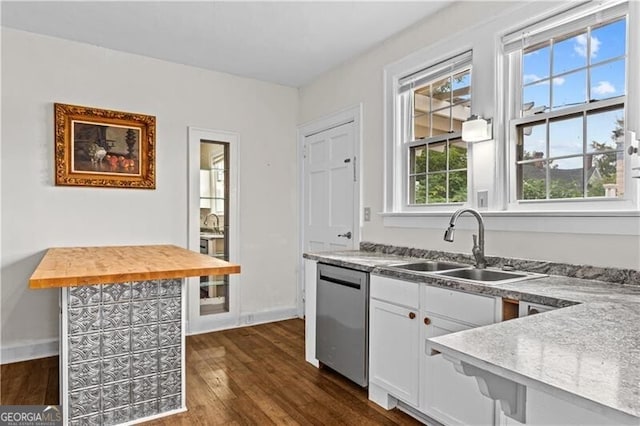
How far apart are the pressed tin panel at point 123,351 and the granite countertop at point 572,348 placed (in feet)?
5.87

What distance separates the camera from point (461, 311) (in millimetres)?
1928

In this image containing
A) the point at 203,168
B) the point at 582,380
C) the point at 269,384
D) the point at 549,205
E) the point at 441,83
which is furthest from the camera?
the point at 203,168

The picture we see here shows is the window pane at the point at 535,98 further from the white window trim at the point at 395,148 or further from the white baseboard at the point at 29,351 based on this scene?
the white baseboard at the point at 29,351

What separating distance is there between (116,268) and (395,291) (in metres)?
1.59

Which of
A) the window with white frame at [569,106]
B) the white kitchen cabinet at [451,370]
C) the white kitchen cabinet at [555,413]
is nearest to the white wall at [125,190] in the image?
the white kitchen cabinet at [451,370]

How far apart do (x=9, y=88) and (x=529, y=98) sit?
389 centimetres

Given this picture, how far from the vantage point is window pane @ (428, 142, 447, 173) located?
2.95 m

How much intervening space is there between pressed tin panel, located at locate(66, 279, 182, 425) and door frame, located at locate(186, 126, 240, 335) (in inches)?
63.1

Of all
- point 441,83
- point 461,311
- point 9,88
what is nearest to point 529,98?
point 441,83

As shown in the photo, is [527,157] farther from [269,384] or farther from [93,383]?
[93,383]

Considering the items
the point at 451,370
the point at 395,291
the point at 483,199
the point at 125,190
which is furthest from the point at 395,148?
the point at 125,190

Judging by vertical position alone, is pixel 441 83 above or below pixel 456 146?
above

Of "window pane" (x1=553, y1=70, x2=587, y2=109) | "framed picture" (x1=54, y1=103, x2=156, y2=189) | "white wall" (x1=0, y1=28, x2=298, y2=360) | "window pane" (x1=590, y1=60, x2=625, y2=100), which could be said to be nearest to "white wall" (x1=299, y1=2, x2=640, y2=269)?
"window pane" (x1=553, y1=70, x2=587, y2=109)

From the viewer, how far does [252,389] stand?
8.80 ft
